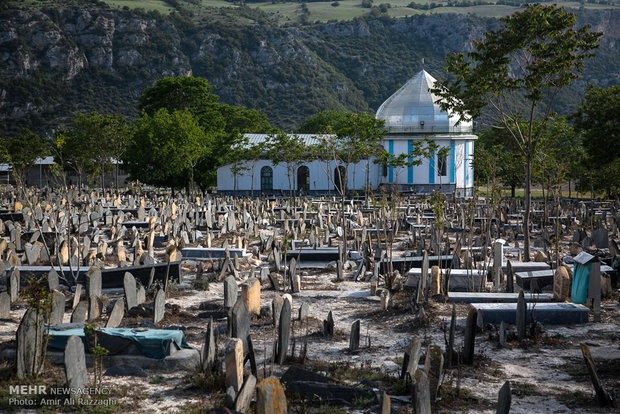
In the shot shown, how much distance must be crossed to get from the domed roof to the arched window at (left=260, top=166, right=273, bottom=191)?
9.50m

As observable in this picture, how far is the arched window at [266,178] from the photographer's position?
1994 inches

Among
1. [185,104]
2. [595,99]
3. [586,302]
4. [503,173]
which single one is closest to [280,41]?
[185,104]

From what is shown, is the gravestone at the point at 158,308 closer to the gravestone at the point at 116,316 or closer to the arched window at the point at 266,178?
the gravestone at the point at 116,316

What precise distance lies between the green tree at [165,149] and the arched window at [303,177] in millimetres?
10766

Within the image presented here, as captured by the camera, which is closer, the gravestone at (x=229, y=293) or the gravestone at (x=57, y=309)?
the gravestone at (x=57, y=309)

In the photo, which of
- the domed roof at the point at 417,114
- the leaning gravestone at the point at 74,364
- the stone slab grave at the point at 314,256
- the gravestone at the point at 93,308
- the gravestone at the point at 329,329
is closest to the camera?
the leaning gravestone at the point at 74,364

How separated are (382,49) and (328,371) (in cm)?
12366

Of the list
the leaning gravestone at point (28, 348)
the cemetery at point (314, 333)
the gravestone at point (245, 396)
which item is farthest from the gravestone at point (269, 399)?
the leaning gravestone at point (28, 348)

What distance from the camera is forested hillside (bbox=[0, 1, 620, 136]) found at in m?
97.6

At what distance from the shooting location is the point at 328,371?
7.45m

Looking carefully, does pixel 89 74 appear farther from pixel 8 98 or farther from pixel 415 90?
pixel 415 90

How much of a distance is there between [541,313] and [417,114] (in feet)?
138

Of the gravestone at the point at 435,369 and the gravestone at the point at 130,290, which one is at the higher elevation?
the gravestone at the point at 130,290

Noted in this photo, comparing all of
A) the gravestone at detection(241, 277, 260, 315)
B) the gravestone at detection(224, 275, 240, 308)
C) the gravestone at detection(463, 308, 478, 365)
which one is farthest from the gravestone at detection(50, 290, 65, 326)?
the gravestone at detection(463, 308, 478, 365)
